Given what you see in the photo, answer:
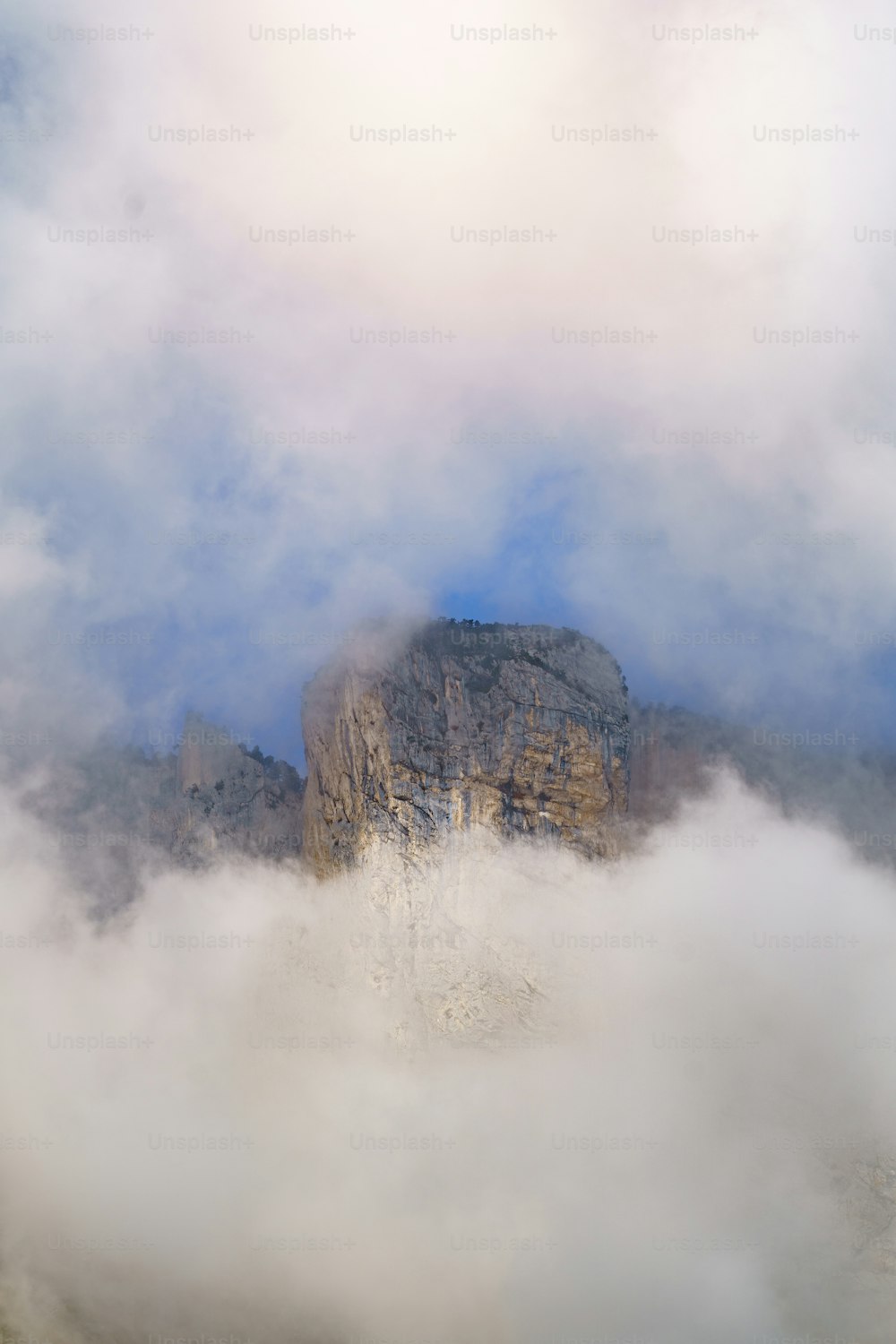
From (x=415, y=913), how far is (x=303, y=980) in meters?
23.8

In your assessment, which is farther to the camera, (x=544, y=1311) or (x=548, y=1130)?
(x=548, y=1130)

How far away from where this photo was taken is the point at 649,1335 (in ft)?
592

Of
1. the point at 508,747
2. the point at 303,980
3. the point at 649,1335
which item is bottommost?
the point at 649,1335

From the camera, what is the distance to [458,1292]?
620 feet

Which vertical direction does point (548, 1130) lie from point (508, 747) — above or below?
Answer: below

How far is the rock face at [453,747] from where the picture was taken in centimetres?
18575

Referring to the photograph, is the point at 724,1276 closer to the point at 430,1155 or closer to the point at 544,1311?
the point at 544,1311

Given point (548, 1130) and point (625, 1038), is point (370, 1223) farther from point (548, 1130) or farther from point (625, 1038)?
point (625, 1038)

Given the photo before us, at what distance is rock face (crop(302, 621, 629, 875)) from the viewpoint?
18575 centimetres

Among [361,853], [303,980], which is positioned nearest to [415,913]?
[361,853]

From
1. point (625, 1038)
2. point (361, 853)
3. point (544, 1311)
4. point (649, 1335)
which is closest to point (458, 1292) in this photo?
point (544, 1311)

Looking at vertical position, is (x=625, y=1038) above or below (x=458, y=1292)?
above

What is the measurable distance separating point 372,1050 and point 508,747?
1643 inches

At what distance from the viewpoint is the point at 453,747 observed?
18788cm
